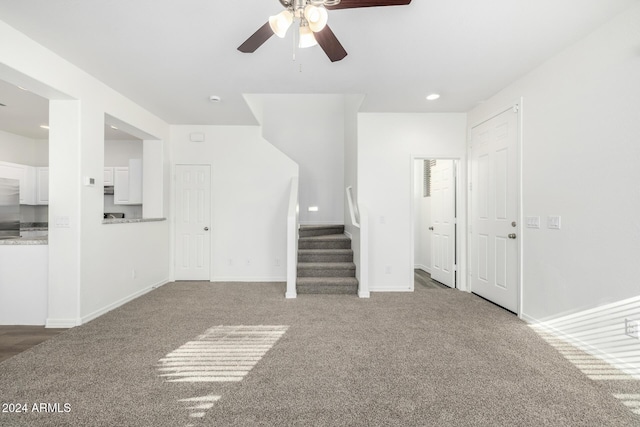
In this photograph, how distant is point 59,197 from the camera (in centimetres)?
303

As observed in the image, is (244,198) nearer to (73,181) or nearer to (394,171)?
(73,181)

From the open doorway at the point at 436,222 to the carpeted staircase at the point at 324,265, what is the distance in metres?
1.01

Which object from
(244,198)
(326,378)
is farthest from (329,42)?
(244,198)

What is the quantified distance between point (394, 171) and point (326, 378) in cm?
314

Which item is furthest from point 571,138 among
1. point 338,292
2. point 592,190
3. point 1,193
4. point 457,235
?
point 1,193

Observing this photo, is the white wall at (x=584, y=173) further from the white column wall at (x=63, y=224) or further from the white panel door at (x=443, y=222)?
the white column wall at (x=63, y=224)

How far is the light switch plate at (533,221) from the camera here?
3.00 meters

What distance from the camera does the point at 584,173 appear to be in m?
2.46

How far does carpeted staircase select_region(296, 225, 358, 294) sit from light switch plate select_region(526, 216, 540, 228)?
2.15 meters

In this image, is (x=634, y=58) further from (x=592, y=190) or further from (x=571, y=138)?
(x=592, y=190)

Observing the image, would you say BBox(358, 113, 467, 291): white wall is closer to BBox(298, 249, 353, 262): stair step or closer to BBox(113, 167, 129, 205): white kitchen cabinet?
BBox(298, 249, 353, 262): stair step

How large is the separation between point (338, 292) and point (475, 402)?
2.47 m

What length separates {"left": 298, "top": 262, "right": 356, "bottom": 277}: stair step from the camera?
4.34 metres

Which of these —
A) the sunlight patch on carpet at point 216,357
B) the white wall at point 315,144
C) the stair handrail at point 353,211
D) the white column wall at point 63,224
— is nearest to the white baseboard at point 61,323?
the white column wall at point 63,224
